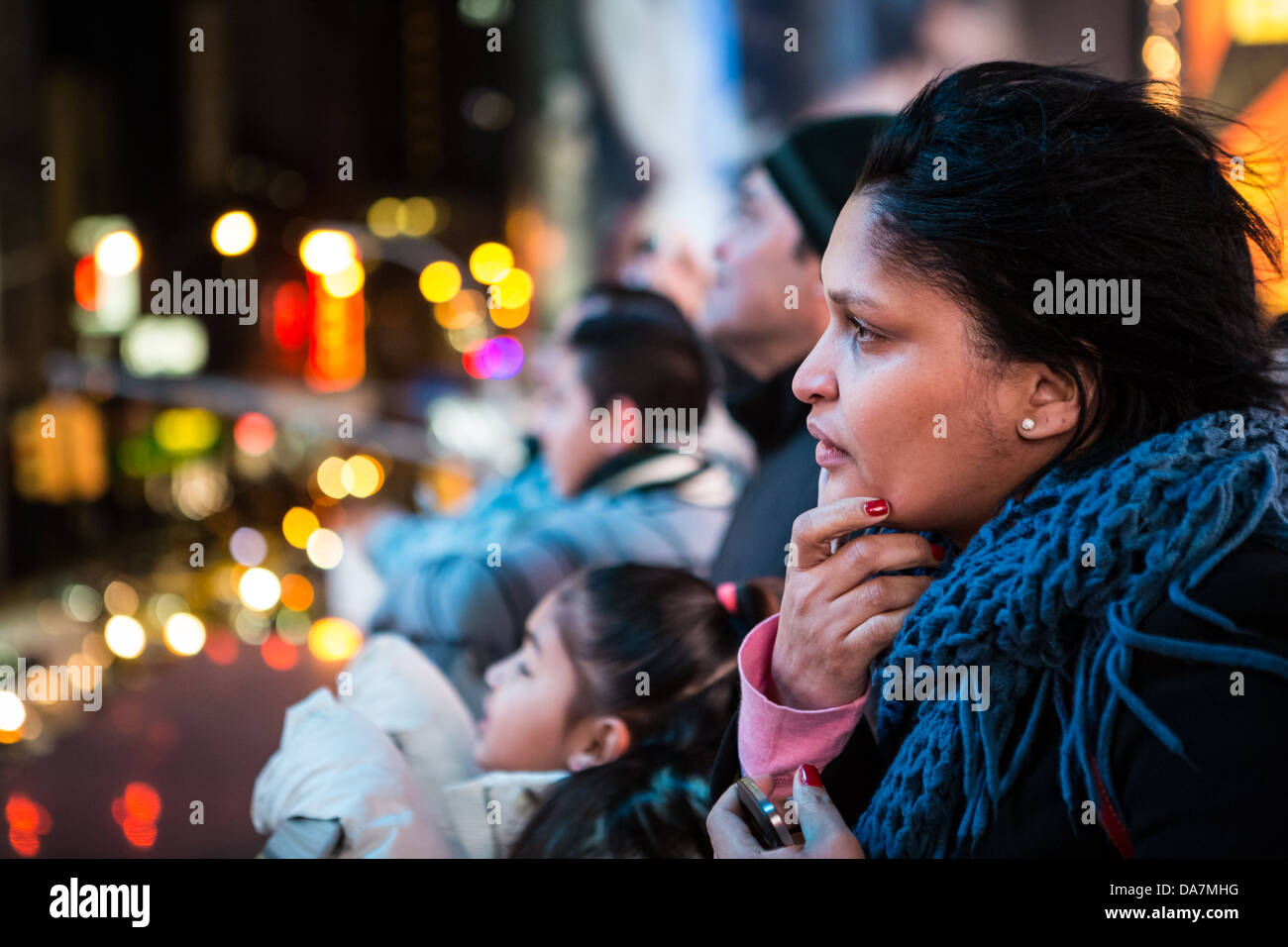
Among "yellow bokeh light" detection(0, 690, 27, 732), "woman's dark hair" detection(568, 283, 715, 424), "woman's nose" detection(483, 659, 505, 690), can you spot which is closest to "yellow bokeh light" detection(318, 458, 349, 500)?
"yellow bokeh light" detection(0, 690, 27, 732)

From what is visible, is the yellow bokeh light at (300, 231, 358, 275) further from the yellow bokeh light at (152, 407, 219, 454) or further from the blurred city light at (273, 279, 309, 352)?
the yellow bokeh light at (152, 407, 219, 454)

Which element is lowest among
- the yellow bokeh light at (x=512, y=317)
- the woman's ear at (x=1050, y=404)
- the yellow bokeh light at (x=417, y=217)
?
the woman's ear at (x=1050, y=404)

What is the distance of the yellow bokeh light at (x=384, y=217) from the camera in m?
2.87

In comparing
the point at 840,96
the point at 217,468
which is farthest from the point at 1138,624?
the point at 217,468

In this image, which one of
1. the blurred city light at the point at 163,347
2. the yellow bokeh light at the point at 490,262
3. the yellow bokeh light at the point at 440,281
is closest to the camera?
the yellow bokeh light at the point at 490,262

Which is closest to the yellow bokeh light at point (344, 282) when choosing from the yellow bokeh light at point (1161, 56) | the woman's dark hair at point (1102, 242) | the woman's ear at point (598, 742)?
the woman's ear at point (598, 742)

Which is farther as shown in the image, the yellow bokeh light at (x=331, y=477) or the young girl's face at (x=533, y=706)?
the yellow bokeh light at (x=331, y=477)

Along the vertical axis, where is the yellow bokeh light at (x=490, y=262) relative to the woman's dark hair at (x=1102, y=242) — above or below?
above

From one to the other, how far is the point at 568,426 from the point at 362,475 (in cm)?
159

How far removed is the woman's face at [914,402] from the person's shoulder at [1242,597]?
8.4 inches

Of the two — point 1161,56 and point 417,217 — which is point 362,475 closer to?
point 417,217

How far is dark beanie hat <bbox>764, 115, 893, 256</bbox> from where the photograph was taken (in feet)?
6.03

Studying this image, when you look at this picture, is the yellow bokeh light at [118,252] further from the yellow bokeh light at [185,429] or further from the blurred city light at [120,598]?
the blurred city light at [120,598]
